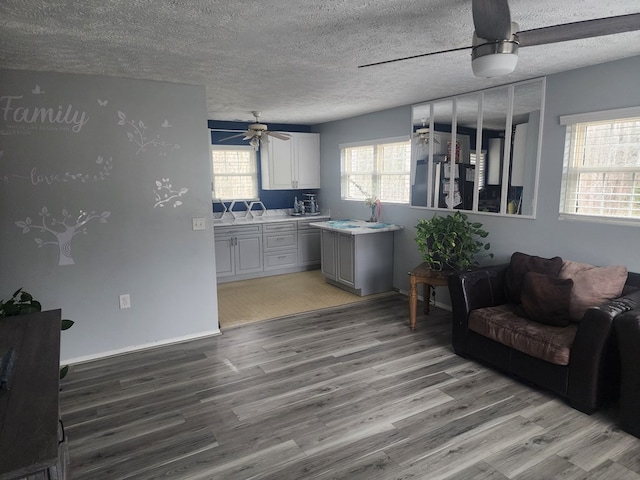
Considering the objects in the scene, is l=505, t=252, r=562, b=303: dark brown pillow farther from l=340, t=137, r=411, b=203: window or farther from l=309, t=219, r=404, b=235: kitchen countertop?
l=340, t=137, r=411, b=203: window

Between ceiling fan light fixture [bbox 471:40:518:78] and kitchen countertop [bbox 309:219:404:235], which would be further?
kitchen countertop [bbox 309:219:404:235]

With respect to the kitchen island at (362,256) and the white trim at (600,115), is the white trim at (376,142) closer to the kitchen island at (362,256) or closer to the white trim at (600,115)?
the kitchen island at (362,256)

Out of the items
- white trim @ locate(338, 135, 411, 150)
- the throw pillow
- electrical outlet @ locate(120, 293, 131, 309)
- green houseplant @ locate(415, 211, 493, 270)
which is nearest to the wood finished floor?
electrical outlet @ locate(120, 293, 131, 309)

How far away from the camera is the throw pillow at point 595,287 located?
285cm

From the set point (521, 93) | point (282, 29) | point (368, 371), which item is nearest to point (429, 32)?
point (282, 29)

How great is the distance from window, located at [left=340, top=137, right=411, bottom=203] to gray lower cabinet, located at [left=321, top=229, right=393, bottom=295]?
0.65 m

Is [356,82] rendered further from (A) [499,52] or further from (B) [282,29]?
(A) [499,52]

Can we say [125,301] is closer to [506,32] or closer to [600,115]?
[506,32]

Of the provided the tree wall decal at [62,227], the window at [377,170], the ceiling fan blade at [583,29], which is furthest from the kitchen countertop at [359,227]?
the ceiling fan blade at [583,29]

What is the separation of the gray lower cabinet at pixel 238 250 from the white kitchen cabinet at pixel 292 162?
35.6 inches

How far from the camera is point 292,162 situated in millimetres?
6551

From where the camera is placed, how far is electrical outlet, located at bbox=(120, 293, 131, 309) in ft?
11.7

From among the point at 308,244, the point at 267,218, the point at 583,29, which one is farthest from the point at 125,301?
the point at 583,29

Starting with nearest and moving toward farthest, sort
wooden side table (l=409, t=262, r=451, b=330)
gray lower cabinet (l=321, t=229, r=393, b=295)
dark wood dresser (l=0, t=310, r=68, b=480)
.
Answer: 1. dark wood dresser (l=0, t=310, r=68, b=480)
2. wooden side table (l=409, t=262, r=451, b=330)
3. gray lower cabinet (l=321, t=229, r=393, b=295)
